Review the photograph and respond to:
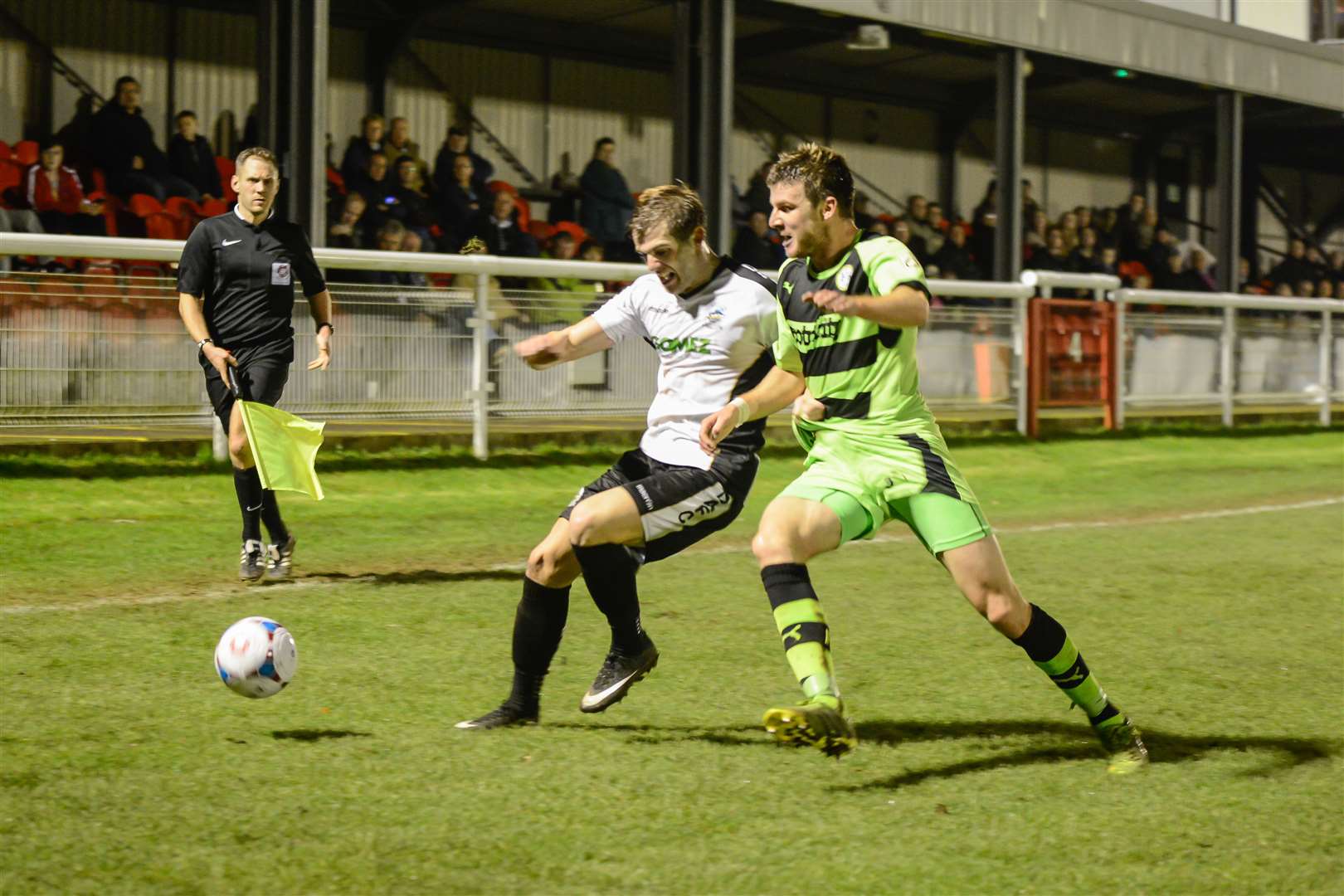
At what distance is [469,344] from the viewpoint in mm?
11883

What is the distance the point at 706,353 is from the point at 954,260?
51.1ft

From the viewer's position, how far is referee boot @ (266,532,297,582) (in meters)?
7.64

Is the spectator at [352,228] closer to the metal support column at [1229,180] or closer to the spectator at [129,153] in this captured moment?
the spectator at [129,153]

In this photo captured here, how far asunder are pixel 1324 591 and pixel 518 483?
555 cm

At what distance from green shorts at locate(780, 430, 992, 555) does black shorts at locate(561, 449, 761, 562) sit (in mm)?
459

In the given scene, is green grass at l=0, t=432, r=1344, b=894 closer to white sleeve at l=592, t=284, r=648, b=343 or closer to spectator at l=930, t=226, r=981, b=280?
white sleeve at l=592, t=284, r=648, b=343

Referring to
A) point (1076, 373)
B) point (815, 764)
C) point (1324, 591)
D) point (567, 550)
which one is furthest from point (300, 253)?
point (1076, 373)

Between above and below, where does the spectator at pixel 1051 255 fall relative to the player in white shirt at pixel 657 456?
above

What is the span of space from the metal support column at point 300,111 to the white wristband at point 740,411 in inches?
354

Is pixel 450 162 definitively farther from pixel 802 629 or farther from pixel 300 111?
pixel 802 629

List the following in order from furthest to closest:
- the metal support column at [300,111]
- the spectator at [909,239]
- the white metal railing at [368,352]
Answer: the spectator at [909,239] → the metal support column at [300,111] → the white metal railing at [368,352]

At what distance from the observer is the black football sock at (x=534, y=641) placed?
197 inches

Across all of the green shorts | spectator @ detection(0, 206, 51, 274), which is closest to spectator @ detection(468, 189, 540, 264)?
spectator @ detection(0, 206, 51, 274)

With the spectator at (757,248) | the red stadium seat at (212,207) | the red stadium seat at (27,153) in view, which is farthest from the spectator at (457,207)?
the spectator at (757,248)
